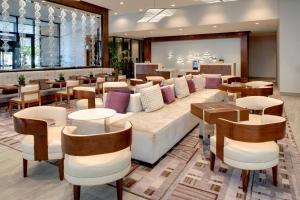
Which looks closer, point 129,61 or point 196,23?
point 196,23

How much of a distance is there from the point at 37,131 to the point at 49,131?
529mm

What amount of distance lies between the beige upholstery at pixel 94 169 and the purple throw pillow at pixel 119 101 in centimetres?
193

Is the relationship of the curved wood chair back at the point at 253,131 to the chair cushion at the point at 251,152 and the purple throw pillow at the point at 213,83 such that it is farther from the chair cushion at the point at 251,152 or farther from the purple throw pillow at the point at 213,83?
the purple throw pillow at the point at 213,83

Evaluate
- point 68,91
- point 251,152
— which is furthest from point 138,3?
point 251,152

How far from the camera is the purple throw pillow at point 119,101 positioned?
433 cm

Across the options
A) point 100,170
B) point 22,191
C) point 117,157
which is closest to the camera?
point 100,170

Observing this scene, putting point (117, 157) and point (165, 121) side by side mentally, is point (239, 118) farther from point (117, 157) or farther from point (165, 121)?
point (117, 157)

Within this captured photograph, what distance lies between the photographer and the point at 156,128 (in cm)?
337

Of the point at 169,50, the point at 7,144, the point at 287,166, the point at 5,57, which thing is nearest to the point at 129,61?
the point at 169,50

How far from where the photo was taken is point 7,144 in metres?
4.19

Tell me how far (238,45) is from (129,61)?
286 inches

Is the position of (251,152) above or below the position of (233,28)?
below

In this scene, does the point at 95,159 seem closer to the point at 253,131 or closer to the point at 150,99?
the point at 253,131

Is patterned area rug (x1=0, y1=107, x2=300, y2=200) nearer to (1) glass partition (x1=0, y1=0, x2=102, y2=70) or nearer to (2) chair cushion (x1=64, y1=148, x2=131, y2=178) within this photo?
(2) chair cushion (x1=64, y1=148, x2=131, y2=178)
